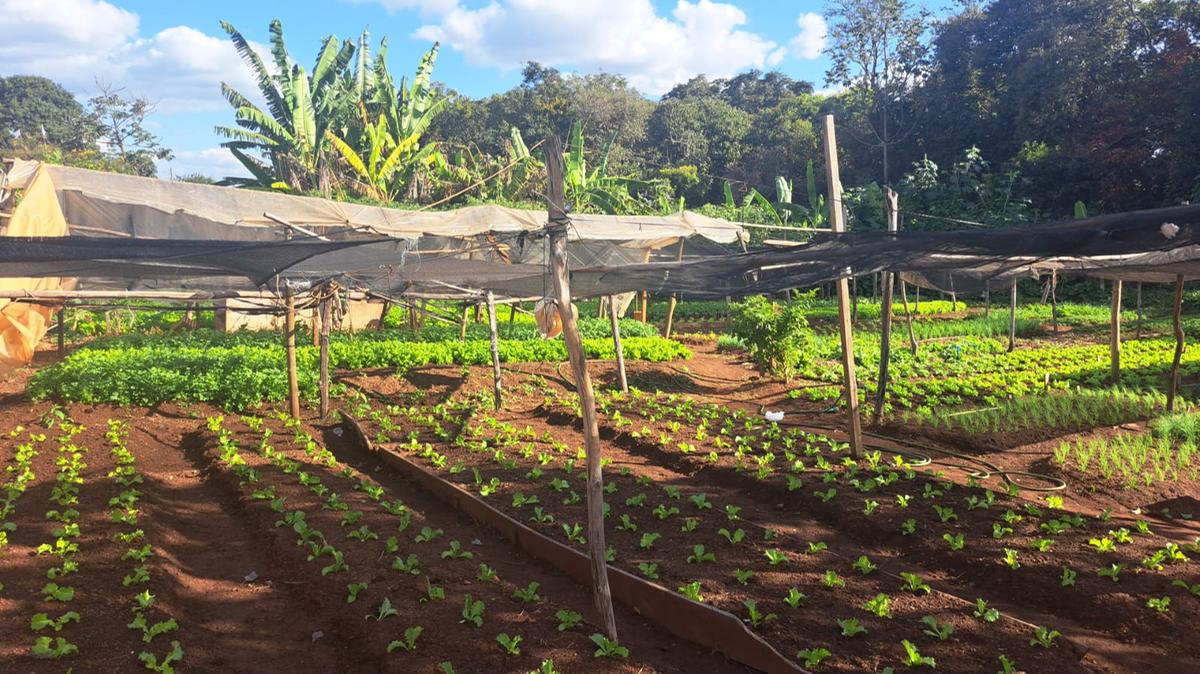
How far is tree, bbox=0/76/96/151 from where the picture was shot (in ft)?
146

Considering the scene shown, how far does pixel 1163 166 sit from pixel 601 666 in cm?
2794

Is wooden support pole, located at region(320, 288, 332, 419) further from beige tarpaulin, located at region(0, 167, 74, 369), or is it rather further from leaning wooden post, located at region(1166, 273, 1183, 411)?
leaning wooden post, located at region(1166, 273, 1183, 411)

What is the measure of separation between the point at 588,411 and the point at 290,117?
20440mm

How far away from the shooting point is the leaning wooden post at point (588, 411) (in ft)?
15.5

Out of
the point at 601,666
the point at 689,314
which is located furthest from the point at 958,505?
the point at 689,314

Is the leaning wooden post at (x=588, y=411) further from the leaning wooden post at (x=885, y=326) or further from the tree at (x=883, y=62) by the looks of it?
the tree at (x=883, y=62)

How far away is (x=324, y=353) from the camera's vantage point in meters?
10.9

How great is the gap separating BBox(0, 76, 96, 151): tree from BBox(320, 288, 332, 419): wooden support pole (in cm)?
3890

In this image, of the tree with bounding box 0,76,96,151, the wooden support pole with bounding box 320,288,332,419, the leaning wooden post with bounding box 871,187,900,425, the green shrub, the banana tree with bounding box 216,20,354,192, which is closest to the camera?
the leaning wooden post with bounding box 871,187,900,425

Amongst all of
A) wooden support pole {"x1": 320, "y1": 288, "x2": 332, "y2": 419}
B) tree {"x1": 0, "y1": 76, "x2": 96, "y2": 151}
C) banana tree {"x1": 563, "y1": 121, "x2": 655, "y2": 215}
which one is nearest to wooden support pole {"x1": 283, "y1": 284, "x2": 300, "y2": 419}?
wooden support pole {"x1": 320, "y1": 288, "x2": 332, "y2": 419}

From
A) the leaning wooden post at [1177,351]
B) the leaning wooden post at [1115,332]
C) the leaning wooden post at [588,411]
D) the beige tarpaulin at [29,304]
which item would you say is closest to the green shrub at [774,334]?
the leaning wooden post at [1115,332]


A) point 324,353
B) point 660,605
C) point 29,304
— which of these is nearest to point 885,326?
point 660,605

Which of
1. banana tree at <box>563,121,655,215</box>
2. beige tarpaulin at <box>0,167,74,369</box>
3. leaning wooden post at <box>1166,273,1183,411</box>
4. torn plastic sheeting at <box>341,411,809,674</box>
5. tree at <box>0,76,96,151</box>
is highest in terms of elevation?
tree at <box>0,76,96,151</box>

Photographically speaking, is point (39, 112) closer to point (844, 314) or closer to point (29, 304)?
point (29, 304)
